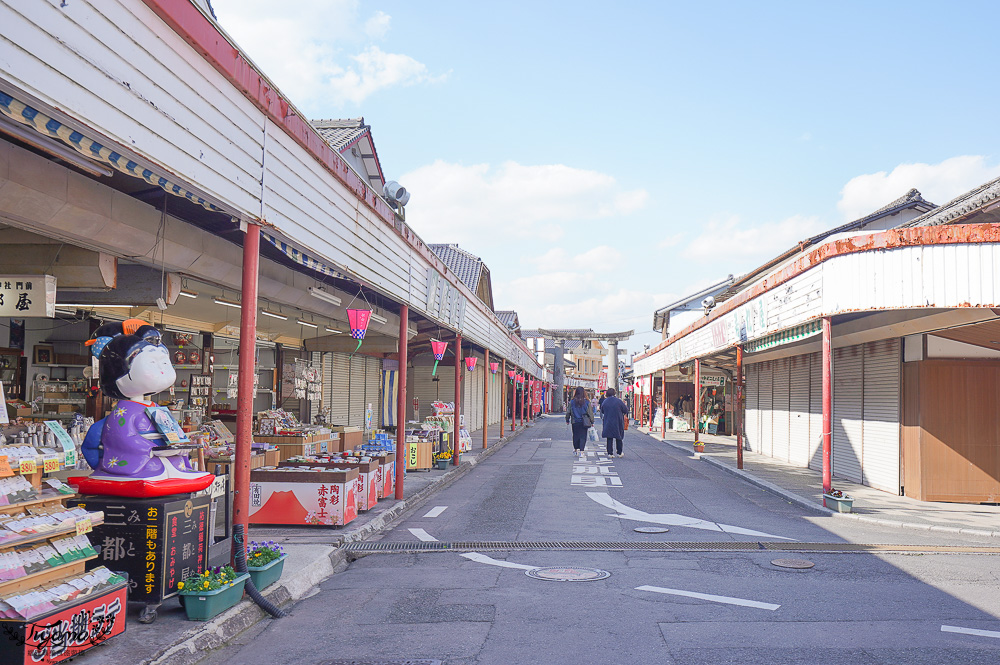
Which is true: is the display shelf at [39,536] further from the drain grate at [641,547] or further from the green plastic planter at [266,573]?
the drain grate at [641,547]

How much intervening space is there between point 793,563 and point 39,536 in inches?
270

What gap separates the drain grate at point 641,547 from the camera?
8484 millimetres

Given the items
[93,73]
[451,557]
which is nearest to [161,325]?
[451,557]

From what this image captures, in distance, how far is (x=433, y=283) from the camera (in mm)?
13836

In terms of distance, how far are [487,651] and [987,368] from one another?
11011 millimetres

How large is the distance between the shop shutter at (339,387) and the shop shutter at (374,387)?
188 centimetres

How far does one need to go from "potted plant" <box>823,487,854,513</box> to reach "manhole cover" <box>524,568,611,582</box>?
538 cm

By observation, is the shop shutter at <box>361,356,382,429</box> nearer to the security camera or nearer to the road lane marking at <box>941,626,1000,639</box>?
the security camera

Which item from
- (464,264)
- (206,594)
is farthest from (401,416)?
(464,264)

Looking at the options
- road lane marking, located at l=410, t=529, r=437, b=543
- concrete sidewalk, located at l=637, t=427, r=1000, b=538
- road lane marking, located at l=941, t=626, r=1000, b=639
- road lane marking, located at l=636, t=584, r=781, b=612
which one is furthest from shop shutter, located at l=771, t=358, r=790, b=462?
road lane marking, located at l=941, t=626, r=1000, b=639

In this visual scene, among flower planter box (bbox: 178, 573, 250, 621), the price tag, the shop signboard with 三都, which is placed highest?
the shop signboard with 三都

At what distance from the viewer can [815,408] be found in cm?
1794

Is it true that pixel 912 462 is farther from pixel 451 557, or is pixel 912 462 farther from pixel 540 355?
pixel 540 355

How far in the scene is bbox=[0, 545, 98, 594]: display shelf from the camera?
4.09 meters
